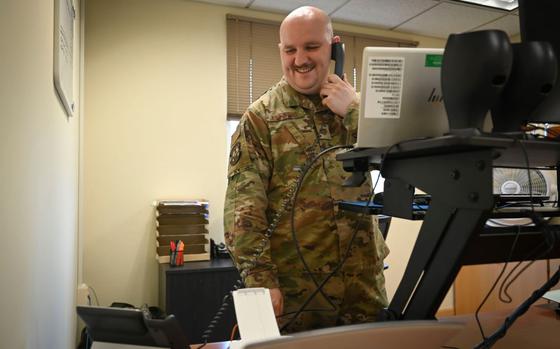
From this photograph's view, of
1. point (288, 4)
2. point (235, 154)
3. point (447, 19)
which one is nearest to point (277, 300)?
point (235, 154)

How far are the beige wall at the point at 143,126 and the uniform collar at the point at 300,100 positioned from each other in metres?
2.02

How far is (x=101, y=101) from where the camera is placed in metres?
3.08

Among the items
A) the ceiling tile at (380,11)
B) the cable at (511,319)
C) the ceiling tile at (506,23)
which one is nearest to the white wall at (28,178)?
the cable at (511,319)

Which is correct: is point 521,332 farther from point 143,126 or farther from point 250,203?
point 143,126

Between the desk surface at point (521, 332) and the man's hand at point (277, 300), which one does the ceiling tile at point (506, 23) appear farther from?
the man's hand at point (277, 300)

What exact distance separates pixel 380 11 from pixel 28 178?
3168 millimetres

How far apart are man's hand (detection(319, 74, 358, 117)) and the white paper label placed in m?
0.42

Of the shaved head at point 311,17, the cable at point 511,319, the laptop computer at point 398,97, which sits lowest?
the cable at point 511,319

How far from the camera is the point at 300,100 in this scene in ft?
4.60

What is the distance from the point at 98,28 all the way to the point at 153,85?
0.53m

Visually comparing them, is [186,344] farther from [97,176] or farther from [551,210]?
[97,176]

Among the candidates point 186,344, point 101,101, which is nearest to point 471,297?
point 101,101

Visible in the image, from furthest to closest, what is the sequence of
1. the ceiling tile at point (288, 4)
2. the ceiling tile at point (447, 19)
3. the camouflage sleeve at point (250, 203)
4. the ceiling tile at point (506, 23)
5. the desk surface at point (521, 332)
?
the ceiling tile at point (506, 23), the ceiling tile at point (447, 19), the ceiling tile at point (288, 4), the camouflage sleeve at point (250, 203), the desk surface at point (521, 332)

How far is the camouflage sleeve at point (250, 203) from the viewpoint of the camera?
1.23 m
